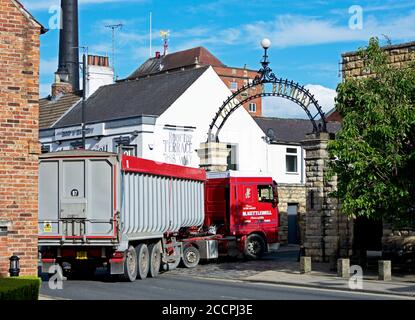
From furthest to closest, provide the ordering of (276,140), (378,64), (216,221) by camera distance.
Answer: (276,140) → (216,221) → (378,64)

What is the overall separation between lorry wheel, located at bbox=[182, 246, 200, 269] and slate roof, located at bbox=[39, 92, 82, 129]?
73.4 feet

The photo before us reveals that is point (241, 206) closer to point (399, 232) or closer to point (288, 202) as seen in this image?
point (399, 232)

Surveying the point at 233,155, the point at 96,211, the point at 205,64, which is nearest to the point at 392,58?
the point at 96,211

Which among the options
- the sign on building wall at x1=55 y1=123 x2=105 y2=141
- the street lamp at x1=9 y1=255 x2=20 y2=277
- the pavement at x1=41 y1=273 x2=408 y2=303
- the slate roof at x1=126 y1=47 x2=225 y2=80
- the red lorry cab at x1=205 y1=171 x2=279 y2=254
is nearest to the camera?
the street lamp at x1=9 y1=255 x2=20 y2=277

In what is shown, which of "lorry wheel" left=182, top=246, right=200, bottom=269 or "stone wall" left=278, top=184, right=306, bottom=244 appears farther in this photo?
"stone wall" left=278, top=184, right=306, bottom=244

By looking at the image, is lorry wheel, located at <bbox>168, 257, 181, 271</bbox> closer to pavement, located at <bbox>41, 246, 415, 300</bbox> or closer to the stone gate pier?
pavement, located at <bbox>41, 246, 415, 300</bbox>

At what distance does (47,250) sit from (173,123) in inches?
803

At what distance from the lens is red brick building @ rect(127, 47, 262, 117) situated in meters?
102

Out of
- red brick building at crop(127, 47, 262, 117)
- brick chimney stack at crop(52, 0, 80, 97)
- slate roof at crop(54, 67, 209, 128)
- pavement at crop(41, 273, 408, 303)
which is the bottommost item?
pavement at crop(41, 273, 408, 303)

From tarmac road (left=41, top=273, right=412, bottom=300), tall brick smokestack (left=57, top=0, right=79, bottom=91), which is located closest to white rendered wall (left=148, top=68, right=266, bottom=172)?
tarmac road (left=41, top=273, right=412, bottom=300)

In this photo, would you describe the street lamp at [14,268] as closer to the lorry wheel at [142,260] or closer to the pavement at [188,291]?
the pavement at [188,291]

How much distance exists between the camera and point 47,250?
24.5 meters
